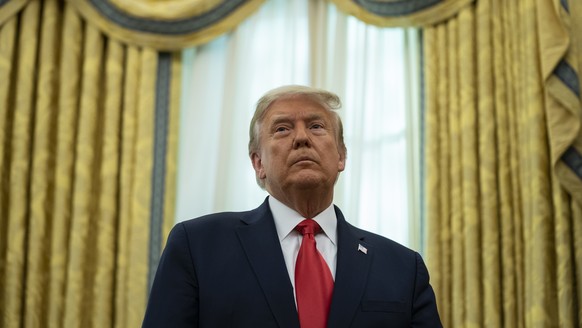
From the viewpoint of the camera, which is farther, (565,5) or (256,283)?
(565,5)

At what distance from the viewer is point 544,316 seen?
3.50 meters

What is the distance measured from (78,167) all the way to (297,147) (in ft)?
6.16

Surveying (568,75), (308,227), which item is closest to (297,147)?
(308,227)

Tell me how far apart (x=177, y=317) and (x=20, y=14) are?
8.65 feet

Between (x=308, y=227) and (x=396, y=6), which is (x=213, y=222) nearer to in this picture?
(x=308, y=227)

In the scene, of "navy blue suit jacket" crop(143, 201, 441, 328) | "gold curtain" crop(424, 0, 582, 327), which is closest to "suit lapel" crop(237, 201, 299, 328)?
"navy blue suit jacket" crop(143, 201, 441, 328)

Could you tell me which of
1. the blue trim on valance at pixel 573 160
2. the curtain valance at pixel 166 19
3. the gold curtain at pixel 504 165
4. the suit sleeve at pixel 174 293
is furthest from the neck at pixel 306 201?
the curtain valance at pixel 166 19

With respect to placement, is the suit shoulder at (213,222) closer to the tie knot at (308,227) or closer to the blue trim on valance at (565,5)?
the tie knot at (308,227)

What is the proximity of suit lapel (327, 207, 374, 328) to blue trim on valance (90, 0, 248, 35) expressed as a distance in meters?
2.00

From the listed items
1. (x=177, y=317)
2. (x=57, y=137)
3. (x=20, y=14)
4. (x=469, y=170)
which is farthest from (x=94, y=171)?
(x=177, y=317)

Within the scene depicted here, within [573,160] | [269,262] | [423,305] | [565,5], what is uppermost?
[565,5]

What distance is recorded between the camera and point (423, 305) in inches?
96.6

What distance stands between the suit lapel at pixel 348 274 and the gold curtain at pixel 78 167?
5.67 feet

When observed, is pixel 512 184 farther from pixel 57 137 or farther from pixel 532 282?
pixel 57 137
